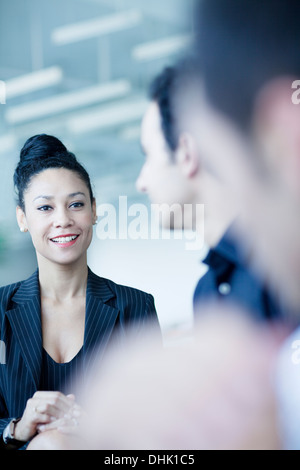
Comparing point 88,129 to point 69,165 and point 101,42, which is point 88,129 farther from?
point 101,42

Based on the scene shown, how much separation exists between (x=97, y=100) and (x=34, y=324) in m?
0.58

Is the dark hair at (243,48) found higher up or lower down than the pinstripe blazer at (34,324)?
higher up

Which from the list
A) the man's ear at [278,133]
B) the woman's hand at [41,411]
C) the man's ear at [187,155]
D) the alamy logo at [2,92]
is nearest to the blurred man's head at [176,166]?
the man's ear at [187,155]

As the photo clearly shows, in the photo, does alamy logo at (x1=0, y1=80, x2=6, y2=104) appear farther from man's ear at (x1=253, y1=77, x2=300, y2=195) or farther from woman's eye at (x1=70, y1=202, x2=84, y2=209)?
man's ear at (x1=253, y1=77, x2=300, y2=195)

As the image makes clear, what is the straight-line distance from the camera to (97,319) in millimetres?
1613

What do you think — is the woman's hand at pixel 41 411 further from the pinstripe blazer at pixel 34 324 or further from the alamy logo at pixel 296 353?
the alamy logo at pixel 296 353

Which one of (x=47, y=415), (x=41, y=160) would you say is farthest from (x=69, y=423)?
(x=41, y=160)

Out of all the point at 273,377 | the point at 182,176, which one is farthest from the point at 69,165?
the point at 273,377

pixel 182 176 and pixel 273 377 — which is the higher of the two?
pixel 182 176

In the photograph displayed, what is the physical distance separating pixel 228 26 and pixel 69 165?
51cm

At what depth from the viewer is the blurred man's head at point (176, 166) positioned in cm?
154

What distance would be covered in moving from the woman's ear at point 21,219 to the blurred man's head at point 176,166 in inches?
12.3
